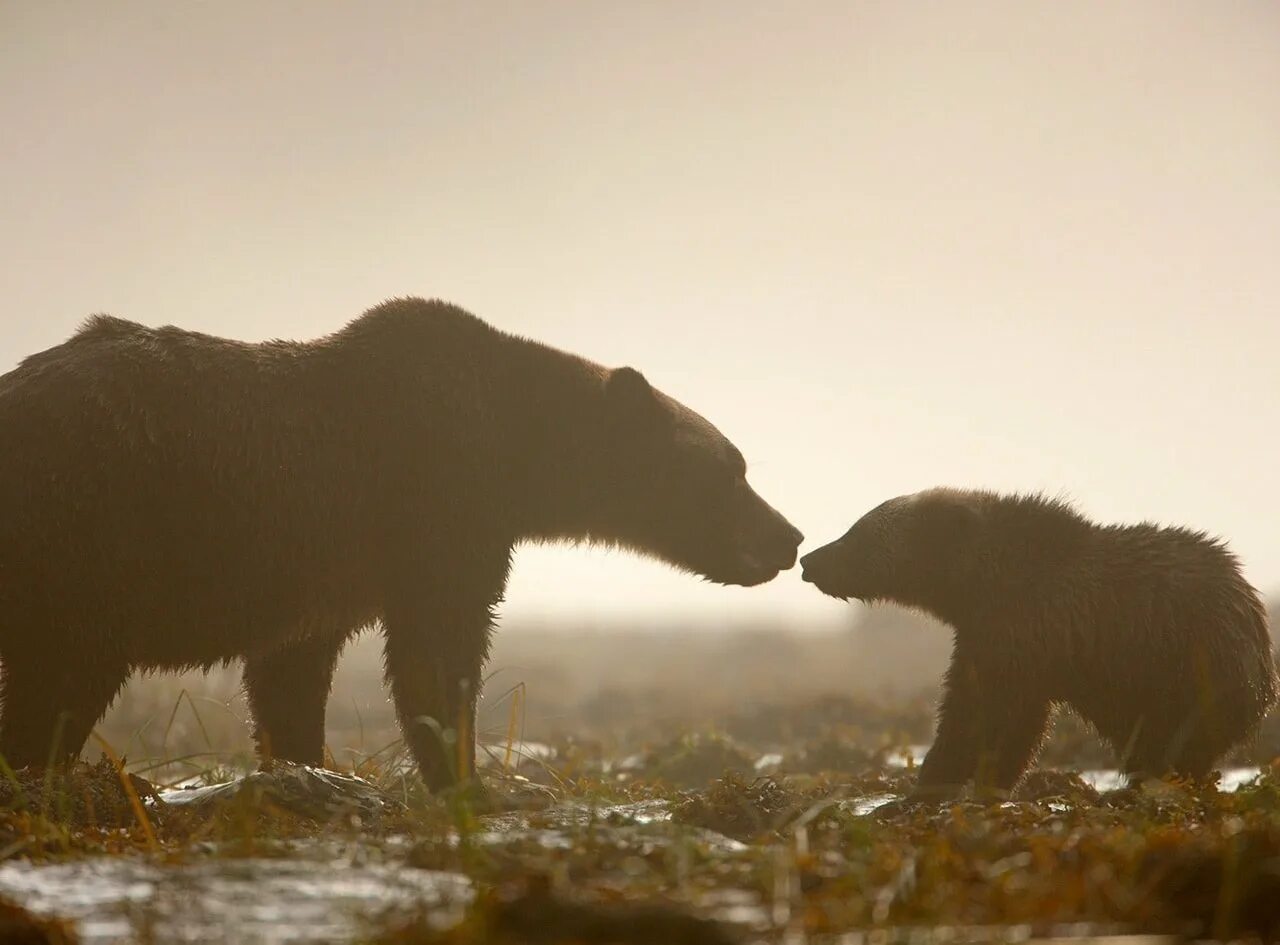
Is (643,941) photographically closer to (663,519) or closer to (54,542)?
(54,542)

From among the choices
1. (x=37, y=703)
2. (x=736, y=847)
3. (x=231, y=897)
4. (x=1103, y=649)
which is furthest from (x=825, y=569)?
(x=231, y=897)

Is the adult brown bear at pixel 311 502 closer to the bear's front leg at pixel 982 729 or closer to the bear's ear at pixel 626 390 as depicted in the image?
the bear's ear at pixel 626 390

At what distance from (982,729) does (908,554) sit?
2.08 m

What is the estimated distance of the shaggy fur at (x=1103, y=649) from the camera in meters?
7.89

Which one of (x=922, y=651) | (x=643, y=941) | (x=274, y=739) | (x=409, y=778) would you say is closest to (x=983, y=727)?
(x=409, y=778)

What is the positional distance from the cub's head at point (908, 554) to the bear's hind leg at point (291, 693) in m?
4.17

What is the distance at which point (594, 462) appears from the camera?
358 inches

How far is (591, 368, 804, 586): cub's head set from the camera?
9.21 meters

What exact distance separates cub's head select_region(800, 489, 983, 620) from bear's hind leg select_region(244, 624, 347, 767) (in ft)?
13.7

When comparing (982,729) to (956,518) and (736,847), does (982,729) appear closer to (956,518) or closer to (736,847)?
(956,518)

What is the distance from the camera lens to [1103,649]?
810 centimetres

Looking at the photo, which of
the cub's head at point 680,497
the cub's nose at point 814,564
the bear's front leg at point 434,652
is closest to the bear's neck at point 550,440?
the cub's head at point 680,497

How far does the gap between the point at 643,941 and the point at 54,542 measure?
4.81 meters

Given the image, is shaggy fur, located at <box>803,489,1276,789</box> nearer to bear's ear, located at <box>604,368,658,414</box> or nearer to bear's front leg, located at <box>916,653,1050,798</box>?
bear's front leg, located at <box>916,653,1050,798</box>
